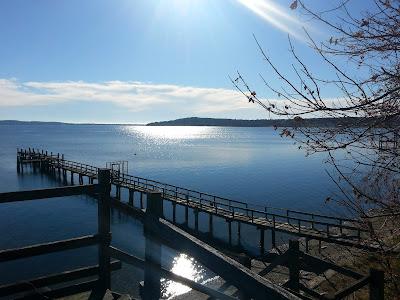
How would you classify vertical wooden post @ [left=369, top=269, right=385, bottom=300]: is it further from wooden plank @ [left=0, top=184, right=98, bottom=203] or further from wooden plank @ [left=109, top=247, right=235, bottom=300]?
wooden plank @ [left=0, top=184, right=98, bottom=203]

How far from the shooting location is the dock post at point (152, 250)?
3793mm

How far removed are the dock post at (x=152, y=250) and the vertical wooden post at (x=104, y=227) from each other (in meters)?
1.12

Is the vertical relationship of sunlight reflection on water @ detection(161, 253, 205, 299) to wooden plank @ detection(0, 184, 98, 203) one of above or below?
below

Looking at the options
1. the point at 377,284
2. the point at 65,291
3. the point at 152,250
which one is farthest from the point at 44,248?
the point at 377,284

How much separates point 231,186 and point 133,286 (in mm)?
34458

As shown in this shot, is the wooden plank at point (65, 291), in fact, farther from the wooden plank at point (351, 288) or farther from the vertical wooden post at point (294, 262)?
the wooden plank at point (351, 288)

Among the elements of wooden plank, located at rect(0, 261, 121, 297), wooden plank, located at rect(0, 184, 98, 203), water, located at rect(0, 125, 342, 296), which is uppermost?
wooden plank, located at rect(0, 184, 98, 203)

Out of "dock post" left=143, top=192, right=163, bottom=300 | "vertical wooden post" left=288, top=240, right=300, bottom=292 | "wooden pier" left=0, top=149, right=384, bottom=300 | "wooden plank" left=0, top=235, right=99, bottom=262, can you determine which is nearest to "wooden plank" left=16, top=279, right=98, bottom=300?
"wooden pier" left=0, top=149, right=384, bottom=300

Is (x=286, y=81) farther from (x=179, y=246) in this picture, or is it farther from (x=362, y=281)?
(x=362, y=281)

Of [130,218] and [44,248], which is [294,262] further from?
[130,218]

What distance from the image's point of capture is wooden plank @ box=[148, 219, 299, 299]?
2373mm

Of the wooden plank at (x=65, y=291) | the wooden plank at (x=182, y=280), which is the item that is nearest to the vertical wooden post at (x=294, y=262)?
the wooden plank at (x=182, y=280)

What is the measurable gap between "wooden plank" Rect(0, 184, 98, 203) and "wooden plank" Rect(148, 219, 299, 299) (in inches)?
76.2

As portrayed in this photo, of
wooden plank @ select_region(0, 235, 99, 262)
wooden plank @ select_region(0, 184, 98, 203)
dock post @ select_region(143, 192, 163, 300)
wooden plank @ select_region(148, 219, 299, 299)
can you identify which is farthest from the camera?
wooden plank @ select_region(0, 235, 99, 262)
